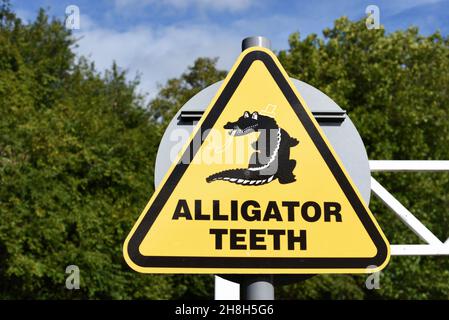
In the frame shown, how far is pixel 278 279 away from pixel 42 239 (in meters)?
17.7

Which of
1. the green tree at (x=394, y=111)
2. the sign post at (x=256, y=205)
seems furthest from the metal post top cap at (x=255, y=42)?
the green tree at (x=394, y=111)

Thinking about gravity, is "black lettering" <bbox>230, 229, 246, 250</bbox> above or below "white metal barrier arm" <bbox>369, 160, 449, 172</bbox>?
below

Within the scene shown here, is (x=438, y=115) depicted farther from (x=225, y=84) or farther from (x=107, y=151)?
(x=225, y=84)

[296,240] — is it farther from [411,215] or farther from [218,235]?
[411,215]

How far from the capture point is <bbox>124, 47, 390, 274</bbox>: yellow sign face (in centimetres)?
267

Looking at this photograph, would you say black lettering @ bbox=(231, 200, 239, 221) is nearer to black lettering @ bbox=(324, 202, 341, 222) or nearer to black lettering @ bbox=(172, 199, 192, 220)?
black lettering @ bbox=(172, 199, 192, 220)

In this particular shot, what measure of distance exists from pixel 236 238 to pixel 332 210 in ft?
1.31

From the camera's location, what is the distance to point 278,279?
2.72m

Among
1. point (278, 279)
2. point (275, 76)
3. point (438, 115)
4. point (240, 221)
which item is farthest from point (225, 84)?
point (438, 115)

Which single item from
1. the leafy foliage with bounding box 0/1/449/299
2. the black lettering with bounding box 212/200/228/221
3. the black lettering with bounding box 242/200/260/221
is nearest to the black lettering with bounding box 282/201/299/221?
the black lettering with bounding box 242/200/260/221

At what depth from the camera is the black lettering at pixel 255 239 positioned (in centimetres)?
268

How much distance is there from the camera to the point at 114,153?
2330cm

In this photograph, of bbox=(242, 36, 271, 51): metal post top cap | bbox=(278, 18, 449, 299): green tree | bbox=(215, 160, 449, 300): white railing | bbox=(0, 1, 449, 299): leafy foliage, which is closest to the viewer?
bbox=(242, 36, 271, 51): metal post top cap

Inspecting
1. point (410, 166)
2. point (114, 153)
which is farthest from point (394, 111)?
point (410, 166)
